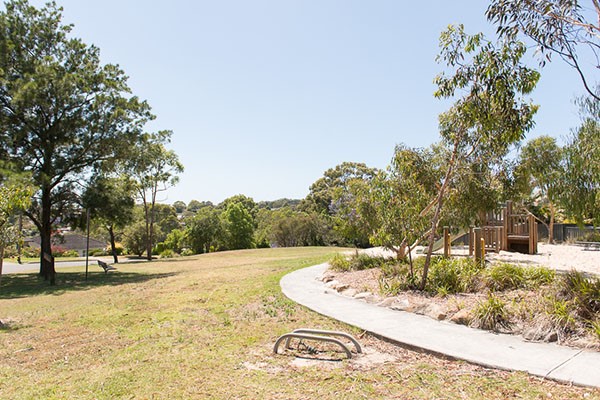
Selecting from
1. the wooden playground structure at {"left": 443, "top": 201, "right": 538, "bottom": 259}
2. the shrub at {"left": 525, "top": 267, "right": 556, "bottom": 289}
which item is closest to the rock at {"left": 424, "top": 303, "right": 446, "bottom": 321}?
the shrub at {"left": 525, "top": 267, "right": 556, "bottom": 289}

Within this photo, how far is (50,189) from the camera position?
18734 mm

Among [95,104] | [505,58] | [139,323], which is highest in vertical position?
[95,104]

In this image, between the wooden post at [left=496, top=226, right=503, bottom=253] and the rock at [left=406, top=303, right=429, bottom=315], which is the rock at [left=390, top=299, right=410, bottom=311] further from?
the wooden post at [left=496, top=226, right=503, bottom=253]

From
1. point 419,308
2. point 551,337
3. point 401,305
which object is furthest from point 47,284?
point 551,337

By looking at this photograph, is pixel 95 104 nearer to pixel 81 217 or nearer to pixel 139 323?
pixel 81 217

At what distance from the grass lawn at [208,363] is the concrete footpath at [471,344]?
Answer: 19cm

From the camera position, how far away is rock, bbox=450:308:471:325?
6160 mm

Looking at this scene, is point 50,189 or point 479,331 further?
point 50,189

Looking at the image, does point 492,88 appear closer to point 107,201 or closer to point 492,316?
point 492,316

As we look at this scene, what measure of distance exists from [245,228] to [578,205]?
3882cm

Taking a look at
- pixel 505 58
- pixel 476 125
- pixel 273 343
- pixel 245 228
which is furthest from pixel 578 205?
pixel 245 228

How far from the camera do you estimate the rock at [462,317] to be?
6.16 meters

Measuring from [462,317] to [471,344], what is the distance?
1.06 m

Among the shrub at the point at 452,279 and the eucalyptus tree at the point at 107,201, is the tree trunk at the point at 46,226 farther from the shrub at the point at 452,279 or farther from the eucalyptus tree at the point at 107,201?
the shrub at the point at 452,279
